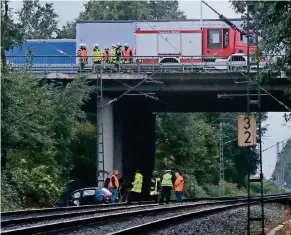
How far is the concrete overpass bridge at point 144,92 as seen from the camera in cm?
5147

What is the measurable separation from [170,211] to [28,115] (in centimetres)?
1367

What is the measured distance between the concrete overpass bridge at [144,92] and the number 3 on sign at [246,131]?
27.6 m

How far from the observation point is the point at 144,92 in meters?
53.3

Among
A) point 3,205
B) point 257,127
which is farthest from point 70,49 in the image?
point 257,127

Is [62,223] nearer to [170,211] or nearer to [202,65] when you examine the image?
[170,211]

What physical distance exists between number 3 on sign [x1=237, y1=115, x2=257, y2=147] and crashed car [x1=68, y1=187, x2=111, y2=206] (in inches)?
772

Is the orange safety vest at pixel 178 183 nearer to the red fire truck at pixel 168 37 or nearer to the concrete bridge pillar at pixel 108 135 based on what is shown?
the concrete bridge pillar at pixel 108 135

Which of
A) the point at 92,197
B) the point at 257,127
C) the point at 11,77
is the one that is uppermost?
the point at 11,77

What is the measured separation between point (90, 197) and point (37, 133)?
13.8 feet

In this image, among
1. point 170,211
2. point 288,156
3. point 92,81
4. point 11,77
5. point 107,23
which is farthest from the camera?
point 288,156

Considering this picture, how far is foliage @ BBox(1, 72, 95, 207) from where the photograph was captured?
37.2 meters

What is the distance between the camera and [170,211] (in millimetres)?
29781

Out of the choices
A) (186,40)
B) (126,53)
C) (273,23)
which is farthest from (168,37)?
(273,23)

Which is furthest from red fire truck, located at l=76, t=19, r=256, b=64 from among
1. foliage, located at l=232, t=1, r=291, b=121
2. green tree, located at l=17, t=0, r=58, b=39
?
green tree, located at l=17, t=0, r=58, b=39
